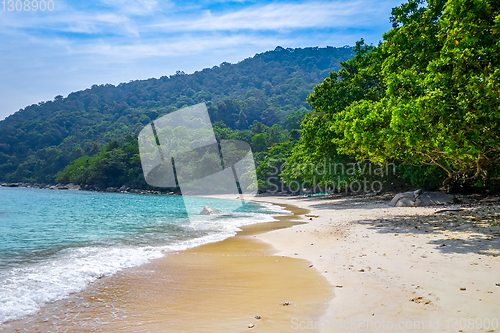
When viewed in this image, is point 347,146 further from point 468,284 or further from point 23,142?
point 23,142

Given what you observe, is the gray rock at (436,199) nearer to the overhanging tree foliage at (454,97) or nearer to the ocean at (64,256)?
the overhanging tree foliage at (454,97)

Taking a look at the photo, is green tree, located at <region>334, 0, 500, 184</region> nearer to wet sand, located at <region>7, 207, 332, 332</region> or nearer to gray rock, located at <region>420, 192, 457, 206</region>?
wet sand, located at <region>7, 207, 332, 332</region>

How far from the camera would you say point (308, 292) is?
15.5 ft

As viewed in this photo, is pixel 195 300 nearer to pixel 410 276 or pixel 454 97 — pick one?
pixel 410 276

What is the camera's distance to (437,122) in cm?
863

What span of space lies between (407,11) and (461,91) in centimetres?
853

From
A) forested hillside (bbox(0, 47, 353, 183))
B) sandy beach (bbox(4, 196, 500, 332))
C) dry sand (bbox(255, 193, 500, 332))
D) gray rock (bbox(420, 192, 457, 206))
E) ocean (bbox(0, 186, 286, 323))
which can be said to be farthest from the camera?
forested hillside (bbox(0, 47, 353, 183))

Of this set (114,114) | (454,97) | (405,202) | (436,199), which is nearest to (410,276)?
(454,97)

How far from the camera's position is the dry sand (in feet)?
11.5

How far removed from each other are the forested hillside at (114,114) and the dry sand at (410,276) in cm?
7335

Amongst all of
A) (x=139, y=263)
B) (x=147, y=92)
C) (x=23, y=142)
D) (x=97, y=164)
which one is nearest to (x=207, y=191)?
(x=97, y=164)

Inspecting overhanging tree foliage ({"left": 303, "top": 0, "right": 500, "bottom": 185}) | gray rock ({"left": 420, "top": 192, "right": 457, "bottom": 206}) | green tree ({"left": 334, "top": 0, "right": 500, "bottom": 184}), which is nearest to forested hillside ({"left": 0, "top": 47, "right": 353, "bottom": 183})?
gray rock ({"left": 420, "top": 192, "right": 457, "bottom": 206})

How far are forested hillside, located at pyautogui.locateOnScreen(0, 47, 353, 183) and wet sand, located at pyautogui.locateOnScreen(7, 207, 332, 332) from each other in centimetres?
7583

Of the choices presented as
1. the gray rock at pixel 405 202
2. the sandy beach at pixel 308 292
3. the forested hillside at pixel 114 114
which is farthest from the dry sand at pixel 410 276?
the forested hillside at pixel 114 114
